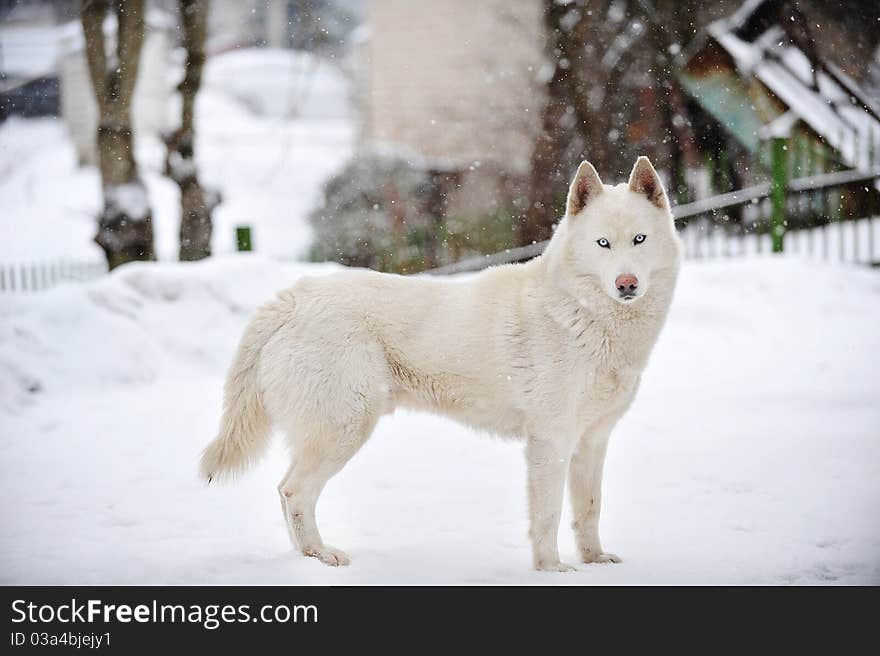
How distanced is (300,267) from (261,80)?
17.9 m

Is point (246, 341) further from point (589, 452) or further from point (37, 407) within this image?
point (37, 407)

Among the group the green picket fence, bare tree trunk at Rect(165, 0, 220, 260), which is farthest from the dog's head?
bare tree trunk at Rect(165, 0, 220, 260)

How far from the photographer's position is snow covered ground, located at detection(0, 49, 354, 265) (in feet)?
47.7

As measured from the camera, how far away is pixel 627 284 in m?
3.16

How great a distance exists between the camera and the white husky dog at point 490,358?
344cm

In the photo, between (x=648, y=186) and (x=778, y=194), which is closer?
(x=648, y=186)

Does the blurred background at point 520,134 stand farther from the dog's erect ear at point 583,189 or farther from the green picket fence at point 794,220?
the dog's erect ear at point 583,189

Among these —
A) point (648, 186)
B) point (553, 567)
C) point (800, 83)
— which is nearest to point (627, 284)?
point (648, 186)

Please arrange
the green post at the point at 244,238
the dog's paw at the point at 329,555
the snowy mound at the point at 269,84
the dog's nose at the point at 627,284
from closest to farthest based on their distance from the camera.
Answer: the dog's nose at the point at 627,284 < the dog's paw at the point at 329,555 < the green post at the point at 244,238 < the snowy mound at the point at 269,84

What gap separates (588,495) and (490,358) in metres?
0.73

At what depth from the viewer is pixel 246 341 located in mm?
3799

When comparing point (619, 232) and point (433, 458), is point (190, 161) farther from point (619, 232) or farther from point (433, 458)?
point (619, 232)

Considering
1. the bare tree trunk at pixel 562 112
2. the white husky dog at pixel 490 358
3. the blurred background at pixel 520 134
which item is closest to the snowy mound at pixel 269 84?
the blurred background at pixel 520 134
